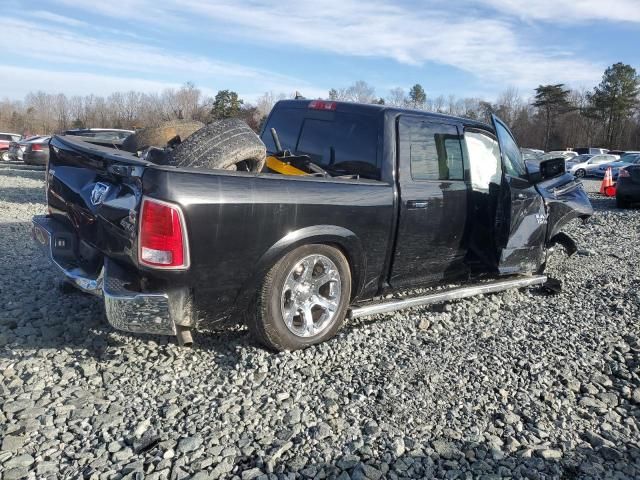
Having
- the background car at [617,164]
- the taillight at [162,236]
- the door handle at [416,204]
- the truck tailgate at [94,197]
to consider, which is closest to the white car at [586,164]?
the background car at [617,164]

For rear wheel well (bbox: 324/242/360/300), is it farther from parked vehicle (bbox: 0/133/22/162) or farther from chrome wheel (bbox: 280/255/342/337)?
parked vehicle (bbox: 0/133/22/162)

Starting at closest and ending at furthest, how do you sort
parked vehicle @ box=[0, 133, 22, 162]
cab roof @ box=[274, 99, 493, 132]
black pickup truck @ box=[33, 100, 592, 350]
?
1. black pickup truck @ box=[33, 100, 592, 350]
2. cab roof @ box=[274, 99, 493, 132]
3. parked vehicle @ box=[0, 133, 22, 162]

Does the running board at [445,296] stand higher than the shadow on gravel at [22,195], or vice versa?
the running board at [445,296]

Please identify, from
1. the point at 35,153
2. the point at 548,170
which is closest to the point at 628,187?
the point at 548,170

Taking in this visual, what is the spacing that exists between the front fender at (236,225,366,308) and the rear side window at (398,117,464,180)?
2.79 feet

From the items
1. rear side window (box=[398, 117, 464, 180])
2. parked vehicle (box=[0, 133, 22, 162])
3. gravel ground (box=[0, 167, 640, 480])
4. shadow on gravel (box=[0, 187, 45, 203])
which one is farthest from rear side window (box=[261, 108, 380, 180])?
parked vehicle (box=[0, 133, 22, 162])

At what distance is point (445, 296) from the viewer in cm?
458

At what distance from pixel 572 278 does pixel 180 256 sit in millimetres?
4840

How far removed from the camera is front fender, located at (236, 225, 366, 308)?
3.39 m

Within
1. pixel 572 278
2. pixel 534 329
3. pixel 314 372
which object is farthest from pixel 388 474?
pixel 572 278

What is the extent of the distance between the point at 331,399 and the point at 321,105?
261 centimetres

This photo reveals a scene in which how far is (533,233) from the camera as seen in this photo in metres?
5.30

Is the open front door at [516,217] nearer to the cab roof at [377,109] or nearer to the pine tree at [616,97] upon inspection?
the cab roof at [377,109]

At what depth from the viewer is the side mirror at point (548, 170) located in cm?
537
